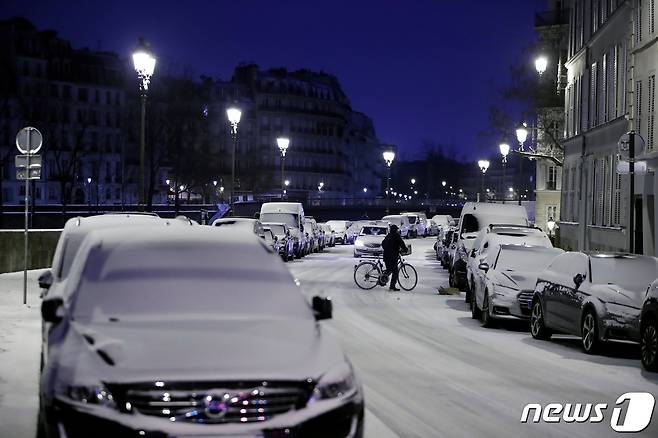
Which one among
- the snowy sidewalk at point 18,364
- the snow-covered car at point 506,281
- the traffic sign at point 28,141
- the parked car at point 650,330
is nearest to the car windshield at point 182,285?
the snowy sidewalk at point 18,364

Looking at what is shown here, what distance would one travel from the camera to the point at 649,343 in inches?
600

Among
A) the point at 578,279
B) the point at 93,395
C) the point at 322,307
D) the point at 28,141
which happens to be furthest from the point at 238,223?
the point at 93,395

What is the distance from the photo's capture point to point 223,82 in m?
178

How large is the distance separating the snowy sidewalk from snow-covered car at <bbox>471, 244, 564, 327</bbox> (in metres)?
8.08

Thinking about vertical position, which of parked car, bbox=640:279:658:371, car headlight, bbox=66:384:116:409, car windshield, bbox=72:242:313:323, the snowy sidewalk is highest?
car windshield, bbox=72:242:313:323

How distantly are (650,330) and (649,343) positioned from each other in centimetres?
17

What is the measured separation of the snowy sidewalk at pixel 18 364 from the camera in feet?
33.3

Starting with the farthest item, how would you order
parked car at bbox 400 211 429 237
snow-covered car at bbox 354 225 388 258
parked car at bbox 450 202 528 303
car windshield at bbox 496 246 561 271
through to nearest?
1. parked car at bbox 400 211 429 237
2. snow-covered car at bbox 354 225 388 258
3. parked car at bbox 450 202 528 303
4. car windshield at bbox 496 246 561 271

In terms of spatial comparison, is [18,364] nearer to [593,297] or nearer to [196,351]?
[196,351]

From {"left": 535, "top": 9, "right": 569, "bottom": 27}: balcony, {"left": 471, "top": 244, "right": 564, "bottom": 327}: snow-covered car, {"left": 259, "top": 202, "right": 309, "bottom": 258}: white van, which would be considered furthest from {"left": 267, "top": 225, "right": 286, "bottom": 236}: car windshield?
{"left": 535, "top": 9, "right": 569, "bottom": 27}: balcony

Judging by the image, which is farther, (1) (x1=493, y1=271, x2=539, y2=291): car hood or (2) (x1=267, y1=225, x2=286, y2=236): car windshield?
(2) (x1=267, y1=225, x2=286, y2=236): car windshield

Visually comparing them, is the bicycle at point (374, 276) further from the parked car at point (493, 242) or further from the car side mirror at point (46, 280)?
the car side mirror at point (46, 280)

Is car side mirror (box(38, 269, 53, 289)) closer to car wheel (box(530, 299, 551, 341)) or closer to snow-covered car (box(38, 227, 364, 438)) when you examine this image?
snow-covered car (box(38, 227, 364, 438))

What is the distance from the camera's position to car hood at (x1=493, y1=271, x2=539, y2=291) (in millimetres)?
21531
